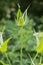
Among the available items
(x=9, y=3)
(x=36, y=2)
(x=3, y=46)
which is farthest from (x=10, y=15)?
(x=3, y=46)

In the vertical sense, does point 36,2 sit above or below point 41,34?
below

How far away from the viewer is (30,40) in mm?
1977

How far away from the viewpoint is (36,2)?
11.8 ft

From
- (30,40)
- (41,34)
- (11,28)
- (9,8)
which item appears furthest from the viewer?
(9,8)

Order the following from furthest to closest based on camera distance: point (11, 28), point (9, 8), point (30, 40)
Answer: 1. point (9, 8)
2. point (11, 28)
3. point (30, 40)

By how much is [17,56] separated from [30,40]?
17 cm

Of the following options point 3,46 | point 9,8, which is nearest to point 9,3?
point 9,8

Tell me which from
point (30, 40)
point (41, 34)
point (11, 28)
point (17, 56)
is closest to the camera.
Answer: point (41, 34)

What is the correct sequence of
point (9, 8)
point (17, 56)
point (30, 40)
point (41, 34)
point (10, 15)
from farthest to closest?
point (9, 8) → point (10, 15) → point (30, 40) → point (17, 56) → point (41, 34)

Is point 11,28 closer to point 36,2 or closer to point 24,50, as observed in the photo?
point 24,50

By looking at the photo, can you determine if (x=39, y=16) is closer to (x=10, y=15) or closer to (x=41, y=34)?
(x=10, y=15)

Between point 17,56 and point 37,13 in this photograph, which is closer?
point 17,56

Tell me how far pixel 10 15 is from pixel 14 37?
1.22 m

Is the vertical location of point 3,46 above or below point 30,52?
above
